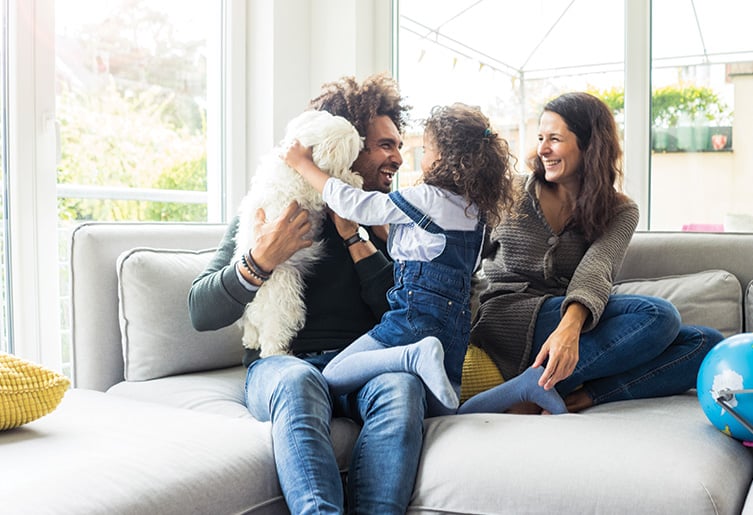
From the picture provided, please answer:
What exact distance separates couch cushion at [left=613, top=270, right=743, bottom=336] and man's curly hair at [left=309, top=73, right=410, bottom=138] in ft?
2.89

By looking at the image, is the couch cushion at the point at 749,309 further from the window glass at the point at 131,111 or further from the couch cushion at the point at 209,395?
the window glass at the point at 131,111

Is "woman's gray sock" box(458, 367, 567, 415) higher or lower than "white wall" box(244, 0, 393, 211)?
lower

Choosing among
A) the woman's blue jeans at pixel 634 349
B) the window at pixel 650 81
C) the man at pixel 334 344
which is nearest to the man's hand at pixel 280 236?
the man at pixel 334 344

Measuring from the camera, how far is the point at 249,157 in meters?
3.16

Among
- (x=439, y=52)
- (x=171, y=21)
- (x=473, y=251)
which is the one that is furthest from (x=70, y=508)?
(x=439, y=52)

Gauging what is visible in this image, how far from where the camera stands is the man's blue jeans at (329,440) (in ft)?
4.67

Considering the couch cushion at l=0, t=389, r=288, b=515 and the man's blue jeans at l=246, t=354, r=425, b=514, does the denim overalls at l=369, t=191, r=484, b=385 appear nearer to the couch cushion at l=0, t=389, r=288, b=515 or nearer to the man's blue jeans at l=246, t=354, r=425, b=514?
the man's blue jeans at l=246, t=354, r=425, b=514

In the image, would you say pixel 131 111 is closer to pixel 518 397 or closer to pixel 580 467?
pixel 518 397

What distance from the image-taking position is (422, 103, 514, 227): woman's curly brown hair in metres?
1.77

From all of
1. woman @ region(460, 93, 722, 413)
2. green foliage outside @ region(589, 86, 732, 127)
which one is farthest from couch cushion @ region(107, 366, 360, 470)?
green foliage outside @ region(589, 86, 732, 127)

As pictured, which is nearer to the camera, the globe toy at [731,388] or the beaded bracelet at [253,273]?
the globe toy at [731,388]

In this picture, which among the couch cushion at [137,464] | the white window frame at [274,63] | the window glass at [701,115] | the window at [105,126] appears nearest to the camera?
the couch cushion at [137,464]

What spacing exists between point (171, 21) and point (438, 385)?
1.92 metres

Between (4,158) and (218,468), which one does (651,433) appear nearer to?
(218,468)
